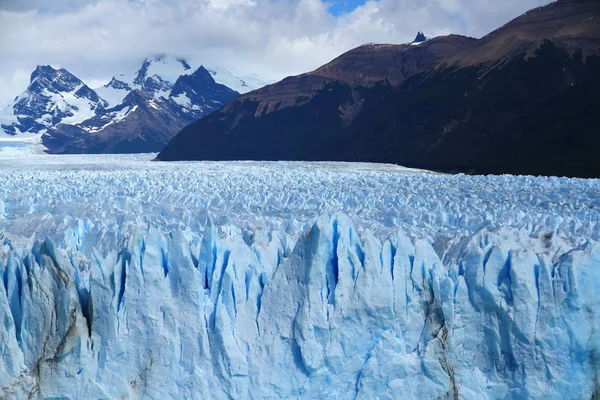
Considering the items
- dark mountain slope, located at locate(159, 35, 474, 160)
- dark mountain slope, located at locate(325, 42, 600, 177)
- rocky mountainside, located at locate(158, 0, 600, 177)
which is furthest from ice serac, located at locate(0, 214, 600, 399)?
dark mountain slope, located at locate(159, 35, 474, 160)

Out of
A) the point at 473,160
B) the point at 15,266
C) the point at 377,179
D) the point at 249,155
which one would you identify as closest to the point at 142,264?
the point at 15,266

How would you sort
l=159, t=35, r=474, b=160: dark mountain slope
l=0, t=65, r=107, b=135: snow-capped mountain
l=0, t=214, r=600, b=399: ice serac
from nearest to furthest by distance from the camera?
l=0, t=214, r=600, b=399: ice serac
l=159, t=35, r=474, b=160: dark mountain slope
l=0, t=65, r=107, b=135: snow-capped mountain

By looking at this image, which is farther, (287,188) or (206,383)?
(287,188)

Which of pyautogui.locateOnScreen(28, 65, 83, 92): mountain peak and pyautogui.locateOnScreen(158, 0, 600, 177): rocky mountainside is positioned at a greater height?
pyautogui.locateOnScreen(28, 65, 83, 92): mountain peak

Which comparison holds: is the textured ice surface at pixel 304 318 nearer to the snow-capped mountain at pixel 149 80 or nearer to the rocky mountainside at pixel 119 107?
the rocky mountainside at pixel 119 107

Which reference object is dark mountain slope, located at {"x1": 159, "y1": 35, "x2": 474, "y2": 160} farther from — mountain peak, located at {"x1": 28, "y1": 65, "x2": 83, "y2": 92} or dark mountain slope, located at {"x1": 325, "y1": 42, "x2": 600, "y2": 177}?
mountain peak, located at {"x1": 28, "y1": 65, "x2": 83, "y2": 92}

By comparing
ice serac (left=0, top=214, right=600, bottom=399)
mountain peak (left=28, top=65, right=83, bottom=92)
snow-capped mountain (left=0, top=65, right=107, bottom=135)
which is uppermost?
mountain peak (left=28, top=65, right=83, bottom=92)

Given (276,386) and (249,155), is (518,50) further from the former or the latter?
(276,386)
